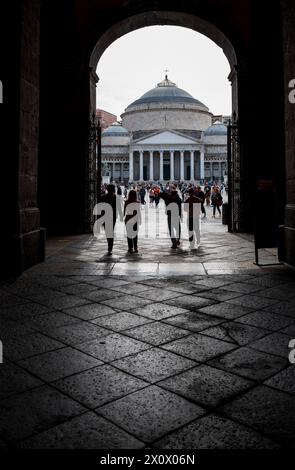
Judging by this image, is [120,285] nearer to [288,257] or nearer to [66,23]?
[288,257]

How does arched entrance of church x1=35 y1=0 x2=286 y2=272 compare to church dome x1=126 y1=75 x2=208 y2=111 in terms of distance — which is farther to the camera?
church dome x1=126 y1=75 x2=208 y2=111

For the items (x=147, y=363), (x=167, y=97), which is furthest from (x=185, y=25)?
(x=167, y=97)

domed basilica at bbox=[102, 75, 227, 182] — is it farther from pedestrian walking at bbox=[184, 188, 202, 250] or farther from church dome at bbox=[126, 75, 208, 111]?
pedestrian walking at bbox=[184, 188, 202, 250]

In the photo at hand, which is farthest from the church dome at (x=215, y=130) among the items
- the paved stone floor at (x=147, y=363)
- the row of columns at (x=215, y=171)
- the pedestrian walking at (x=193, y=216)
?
the paved stone floor at (x=147, y=363)

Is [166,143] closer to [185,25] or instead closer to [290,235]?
[185,25]

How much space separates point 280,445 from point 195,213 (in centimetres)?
767

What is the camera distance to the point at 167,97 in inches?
3095

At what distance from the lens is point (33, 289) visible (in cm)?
470

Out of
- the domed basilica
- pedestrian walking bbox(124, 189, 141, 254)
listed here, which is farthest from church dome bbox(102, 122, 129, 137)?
pedestrian walking bbox(124, 189, 141, 254)

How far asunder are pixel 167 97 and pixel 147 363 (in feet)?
265

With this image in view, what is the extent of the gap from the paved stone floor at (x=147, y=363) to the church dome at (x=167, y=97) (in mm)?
77539

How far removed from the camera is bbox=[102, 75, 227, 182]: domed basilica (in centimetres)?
7325

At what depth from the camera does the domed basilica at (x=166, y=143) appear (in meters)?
73.2

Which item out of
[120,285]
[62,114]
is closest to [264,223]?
[120,285]
